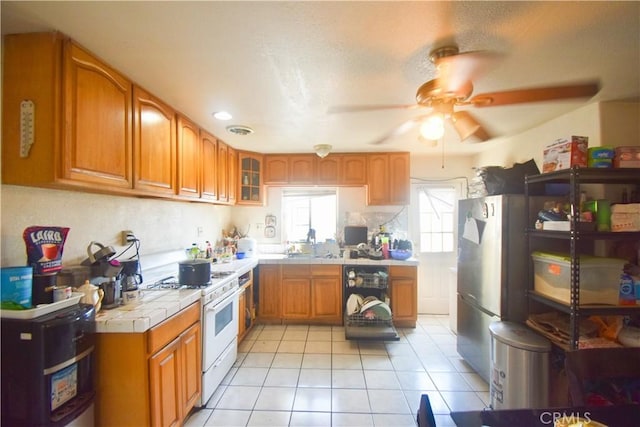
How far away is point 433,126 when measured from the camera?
1.58 metres

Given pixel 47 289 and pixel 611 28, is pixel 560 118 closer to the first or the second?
pixel 611 28

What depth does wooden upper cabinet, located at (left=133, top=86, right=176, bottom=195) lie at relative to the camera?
5.78 ft

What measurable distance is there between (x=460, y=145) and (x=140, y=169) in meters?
3.27

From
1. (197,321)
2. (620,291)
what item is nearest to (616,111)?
(620,291)

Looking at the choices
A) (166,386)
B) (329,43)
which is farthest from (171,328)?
(329,43)

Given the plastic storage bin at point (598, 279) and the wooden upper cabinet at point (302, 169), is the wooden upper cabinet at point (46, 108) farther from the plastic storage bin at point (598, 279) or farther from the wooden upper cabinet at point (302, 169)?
the plastic storage bin at point (598, 279)

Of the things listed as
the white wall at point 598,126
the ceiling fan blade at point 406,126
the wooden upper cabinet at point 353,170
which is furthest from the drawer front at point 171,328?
the white wall at point 598,126

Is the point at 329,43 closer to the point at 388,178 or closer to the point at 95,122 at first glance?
the point at 95,122

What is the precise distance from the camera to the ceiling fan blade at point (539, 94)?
49.1 inches

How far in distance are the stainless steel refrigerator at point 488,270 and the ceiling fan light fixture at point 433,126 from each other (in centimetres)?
92

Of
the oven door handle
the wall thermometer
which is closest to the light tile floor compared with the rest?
the oven door handle

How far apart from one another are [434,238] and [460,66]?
9.97 feet

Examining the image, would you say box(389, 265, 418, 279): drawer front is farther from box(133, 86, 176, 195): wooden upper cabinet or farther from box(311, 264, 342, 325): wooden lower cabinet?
box(133, 86, 176, 195): wooden upper cabinet

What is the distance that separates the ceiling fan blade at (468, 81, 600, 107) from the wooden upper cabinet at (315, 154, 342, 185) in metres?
2.29
